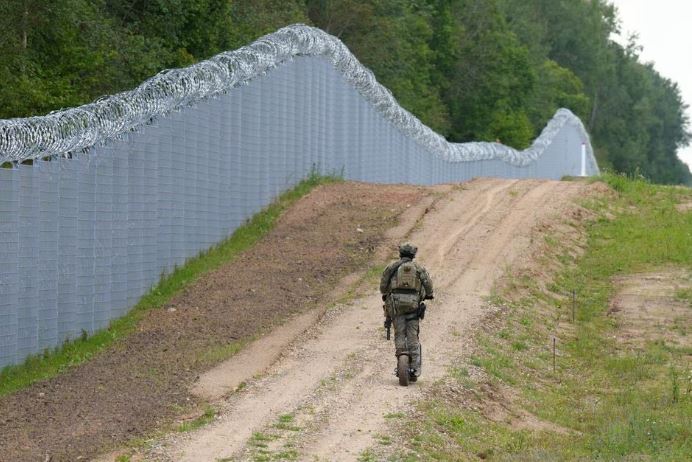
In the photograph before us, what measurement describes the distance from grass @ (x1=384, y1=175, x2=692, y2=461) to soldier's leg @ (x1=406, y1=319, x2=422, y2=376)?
39cm

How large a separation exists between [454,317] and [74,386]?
636 centimetres

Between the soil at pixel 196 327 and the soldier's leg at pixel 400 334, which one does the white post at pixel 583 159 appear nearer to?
the soil at pixel 196 327

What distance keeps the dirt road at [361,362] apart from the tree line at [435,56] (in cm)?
800

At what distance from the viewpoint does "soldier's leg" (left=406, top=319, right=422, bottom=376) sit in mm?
15133

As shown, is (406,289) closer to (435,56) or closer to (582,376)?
(582,376)

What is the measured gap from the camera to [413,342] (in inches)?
596

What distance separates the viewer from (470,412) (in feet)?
48.8

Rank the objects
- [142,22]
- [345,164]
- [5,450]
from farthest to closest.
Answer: [142,22] → [345,164] → [5,450]

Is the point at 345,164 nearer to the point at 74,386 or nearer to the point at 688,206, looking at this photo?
the point at 688,206

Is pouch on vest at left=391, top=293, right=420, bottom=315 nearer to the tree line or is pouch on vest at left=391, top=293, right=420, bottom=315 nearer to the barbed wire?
the barbed wire

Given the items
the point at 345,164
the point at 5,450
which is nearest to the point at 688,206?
the point at 345,164

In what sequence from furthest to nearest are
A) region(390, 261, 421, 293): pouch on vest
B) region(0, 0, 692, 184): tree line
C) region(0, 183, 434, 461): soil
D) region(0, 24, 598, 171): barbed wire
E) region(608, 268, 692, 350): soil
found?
region(0, 0, 692, 184): tree line
region(608, 268, 692, 350): soil
region(0, 24, 598, 171): barbed wire
region(390, 261, 421, 293): pouch on vest
region(0, 183, 434, 461): soil

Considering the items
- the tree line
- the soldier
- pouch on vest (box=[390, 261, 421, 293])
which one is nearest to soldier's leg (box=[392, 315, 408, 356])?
the soldier

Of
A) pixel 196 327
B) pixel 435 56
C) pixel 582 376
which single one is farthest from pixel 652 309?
pixel 435 56
